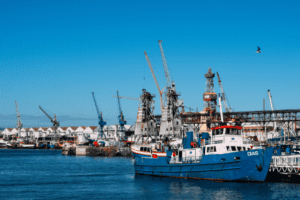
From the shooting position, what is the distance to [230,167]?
150 feet

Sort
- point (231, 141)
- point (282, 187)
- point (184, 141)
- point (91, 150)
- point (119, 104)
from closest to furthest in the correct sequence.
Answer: point (282, 187)
point (231, 141)
point (184, 141)
point (91, 150)
point (119, 104)

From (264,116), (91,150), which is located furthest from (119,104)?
(264,116)

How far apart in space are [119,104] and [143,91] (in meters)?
75.2

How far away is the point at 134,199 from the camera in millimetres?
40562

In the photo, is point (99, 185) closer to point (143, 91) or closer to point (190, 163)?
point (190, 163)

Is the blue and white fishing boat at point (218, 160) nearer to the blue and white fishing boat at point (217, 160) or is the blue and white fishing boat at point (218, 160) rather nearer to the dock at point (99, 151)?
the blue and white fishing boat at point (217, 160)

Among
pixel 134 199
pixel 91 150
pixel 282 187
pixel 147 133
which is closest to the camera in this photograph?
pixel 134 199

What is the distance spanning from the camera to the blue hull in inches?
1727

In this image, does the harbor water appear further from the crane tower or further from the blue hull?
the crane tower

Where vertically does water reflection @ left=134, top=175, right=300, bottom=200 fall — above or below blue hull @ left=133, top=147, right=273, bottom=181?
below

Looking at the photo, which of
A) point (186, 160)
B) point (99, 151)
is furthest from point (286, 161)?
point (99, 151)

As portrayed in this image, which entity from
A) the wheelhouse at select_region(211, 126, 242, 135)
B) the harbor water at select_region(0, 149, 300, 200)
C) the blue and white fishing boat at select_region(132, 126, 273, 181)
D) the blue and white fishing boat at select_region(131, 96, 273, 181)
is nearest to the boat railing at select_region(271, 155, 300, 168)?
the harbor water at select_region(0, 149, 300, 200)

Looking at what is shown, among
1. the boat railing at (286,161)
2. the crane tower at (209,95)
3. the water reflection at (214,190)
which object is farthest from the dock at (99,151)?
the boat railing at (286,161)

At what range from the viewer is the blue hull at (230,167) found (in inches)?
1727
